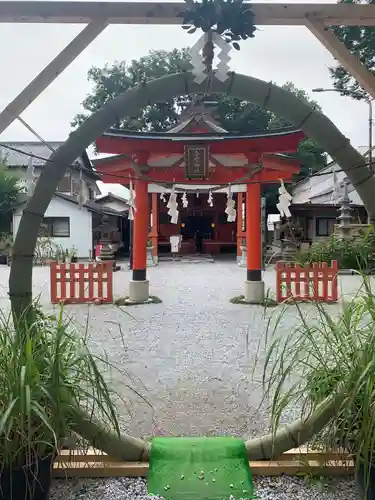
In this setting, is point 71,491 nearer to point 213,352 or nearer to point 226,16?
point 226,16

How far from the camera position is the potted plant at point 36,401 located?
188 centimetres

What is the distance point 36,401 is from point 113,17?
2.10 m

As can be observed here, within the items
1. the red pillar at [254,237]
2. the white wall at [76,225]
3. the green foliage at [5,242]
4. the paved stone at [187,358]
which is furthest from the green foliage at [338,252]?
the green foliage at [5,242]

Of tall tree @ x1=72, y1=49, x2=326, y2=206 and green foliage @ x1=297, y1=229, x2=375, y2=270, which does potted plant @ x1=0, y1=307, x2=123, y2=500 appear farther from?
tall tree @ x1=72, y1=49, x2=326, y2=206

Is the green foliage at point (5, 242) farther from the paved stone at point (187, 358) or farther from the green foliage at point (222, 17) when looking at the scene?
the green foliage at point (222, 17)

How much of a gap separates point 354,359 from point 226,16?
1897mm

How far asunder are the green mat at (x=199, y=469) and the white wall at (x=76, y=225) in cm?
1912

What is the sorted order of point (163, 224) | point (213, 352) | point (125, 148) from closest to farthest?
1. point (213, 352)
2. point (125, 148)
3. point (163, 224)

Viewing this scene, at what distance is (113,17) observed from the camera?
8.24ft

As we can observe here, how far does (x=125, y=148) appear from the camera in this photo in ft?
28.3

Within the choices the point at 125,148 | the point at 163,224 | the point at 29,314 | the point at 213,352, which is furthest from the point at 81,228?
the point at 29,314

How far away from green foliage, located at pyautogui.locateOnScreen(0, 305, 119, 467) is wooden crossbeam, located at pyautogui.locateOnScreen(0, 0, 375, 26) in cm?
175

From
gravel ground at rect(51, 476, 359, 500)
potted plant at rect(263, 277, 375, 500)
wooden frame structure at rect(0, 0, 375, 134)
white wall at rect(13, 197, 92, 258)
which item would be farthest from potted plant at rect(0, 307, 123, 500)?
white wall at rect(13, 197, 92, 258)

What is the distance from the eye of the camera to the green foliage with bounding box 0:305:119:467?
1872 mm
